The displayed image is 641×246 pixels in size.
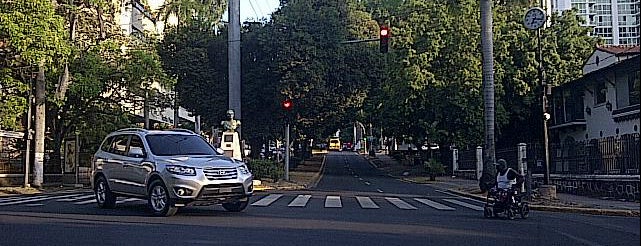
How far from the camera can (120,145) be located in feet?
58.0

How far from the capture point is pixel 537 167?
3419 centimetres

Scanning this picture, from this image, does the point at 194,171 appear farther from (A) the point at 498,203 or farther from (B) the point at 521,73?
(B) the point at 521,73

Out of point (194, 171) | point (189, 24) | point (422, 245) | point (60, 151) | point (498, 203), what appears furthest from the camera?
point (189, 24)

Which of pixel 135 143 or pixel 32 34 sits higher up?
pixel 32 34

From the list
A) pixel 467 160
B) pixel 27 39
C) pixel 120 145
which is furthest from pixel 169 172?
pixel 467 160

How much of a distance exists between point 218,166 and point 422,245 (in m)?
5.43

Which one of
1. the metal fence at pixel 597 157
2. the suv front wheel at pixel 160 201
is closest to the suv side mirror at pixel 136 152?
the suv front wheel at pixel 160 201

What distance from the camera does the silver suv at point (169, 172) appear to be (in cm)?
1572

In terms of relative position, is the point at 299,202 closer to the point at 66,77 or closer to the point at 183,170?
the point at 183,170

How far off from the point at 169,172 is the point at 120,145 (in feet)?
8.01

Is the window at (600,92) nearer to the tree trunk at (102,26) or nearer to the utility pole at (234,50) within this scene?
the utility pole at (234,50)

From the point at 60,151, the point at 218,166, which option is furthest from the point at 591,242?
the point at 60,151

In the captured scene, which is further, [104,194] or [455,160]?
[455,160]

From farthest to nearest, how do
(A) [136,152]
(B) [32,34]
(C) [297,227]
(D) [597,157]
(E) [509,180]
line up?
(B) [32,34]
(D) [597,157]
(E) [509,180]
(A) [136,152]
(C) [297,227]
